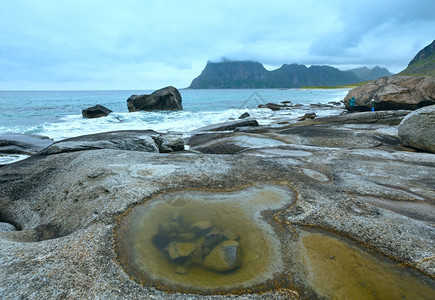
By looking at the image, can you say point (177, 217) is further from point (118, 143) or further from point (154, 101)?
point (154, 101)

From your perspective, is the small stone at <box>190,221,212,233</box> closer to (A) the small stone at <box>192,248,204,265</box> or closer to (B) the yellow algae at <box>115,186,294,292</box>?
(B) the yellow algae at <box>115,186,294,292</box>

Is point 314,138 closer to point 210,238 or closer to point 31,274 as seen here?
point 210,238

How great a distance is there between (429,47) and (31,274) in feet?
851

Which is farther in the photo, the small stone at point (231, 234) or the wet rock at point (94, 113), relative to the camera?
the wet rock at point (94, 113)

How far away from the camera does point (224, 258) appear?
4.05 metres

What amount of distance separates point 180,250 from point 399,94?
32.0m

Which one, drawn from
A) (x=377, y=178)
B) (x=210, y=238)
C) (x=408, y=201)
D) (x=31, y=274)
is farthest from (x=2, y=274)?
(x=377, y=178)

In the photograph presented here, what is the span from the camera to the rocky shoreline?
3.51m

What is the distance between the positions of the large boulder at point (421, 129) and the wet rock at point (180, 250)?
1206cm

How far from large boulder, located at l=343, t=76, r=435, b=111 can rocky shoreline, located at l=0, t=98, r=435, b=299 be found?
1903 cm

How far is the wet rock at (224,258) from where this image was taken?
155 inches

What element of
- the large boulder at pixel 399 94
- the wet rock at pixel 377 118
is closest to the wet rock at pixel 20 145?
the wet rock at pixel 377 118

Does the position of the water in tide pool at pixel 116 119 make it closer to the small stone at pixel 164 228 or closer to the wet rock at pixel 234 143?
the wet rock at pixel 234 143

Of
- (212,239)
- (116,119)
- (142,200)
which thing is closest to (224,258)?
(212,239)
